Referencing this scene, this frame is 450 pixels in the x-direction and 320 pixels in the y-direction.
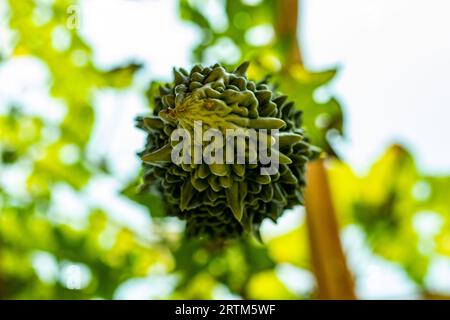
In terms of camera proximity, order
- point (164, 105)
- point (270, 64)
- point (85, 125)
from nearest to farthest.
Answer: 1. point (164, 105)
2. point (270, 64)
3. point (85, 125)

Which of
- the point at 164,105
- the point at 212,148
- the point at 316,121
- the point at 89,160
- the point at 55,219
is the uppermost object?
the point at 89,160

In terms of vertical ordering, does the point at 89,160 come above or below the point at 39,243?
above

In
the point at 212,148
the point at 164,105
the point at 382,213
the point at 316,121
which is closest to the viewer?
the point at 212,148

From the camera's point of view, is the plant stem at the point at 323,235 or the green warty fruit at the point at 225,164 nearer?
the green warty fruit at the point at 225,164

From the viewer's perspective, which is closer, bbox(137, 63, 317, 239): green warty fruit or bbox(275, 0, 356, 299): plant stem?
bbox(137, 63, 317, 239): green warty fruit

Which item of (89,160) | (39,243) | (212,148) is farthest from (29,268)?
(212,148)

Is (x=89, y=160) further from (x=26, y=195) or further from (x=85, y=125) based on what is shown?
(x=26, y=195)

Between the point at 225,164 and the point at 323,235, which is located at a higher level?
the point at 323,235

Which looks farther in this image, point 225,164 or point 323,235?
point 323,235
